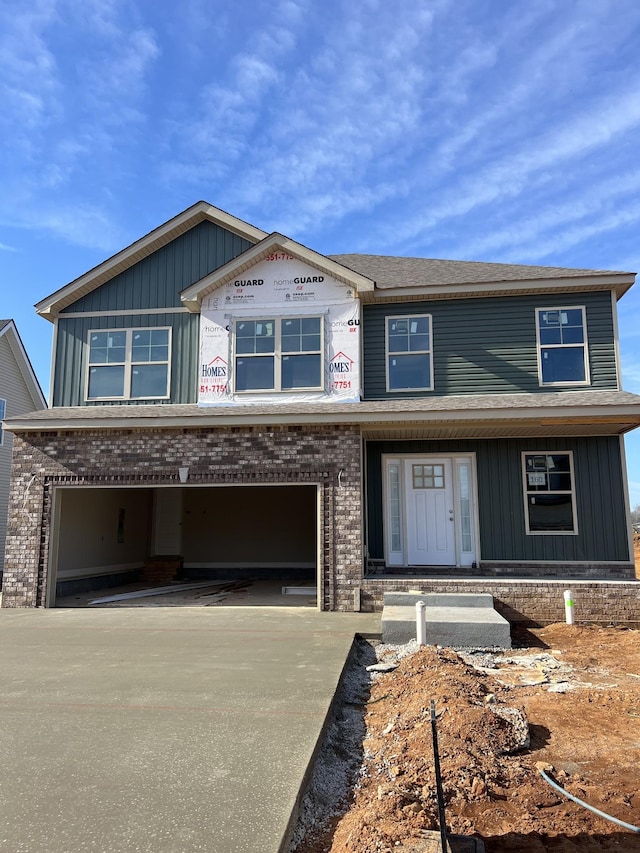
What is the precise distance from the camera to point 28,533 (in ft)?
37.2

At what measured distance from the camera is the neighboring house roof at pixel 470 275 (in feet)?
37.2

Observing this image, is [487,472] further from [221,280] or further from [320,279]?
[221,280]

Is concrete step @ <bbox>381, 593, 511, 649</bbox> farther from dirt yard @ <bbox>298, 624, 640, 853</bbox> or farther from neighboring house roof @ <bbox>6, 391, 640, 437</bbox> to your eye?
neighboring house roof @ <bbox>6, 391, 640, 437</bbox>

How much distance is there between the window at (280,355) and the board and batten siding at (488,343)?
1.04m

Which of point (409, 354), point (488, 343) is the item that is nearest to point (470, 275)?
A: point (488, 343)

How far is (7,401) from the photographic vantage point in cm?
1933

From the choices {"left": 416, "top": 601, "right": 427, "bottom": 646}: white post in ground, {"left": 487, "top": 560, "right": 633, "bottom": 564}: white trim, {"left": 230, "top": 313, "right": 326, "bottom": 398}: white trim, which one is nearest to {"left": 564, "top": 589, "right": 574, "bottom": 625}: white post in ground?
{"left": 487, "top": 560, "right": 633, "bottom": 564}: white trim

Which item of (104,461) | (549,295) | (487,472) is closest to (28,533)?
(104,461)

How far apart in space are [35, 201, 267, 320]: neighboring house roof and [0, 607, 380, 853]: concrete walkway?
701 centimetres

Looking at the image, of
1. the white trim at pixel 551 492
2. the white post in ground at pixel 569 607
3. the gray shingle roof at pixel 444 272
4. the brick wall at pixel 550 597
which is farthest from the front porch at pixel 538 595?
the gray shingle roof at pixel 444 272

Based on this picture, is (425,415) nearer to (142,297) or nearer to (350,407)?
(350,407)

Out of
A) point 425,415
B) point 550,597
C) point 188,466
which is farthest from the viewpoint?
point 188,466

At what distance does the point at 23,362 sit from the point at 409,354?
13926 millimetres

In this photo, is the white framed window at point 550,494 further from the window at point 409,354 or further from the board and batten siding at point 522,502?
the window at point 409,354
